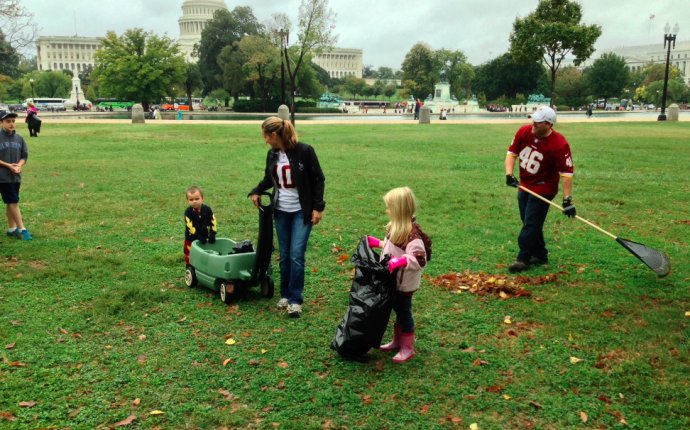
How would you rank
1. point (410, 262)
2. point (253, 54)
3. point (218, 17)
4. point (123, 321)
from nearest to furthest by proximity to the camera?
1. point (410, 262)
2. point (123, 321)
3. point (253, 54)
4. point (218, 17)

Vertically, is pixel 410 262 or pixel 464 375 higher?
pixel 410 262

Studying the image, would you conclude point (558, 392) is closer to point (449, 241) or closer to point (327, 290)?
point (327, 290)

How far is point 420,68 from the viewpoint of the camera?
91.0 meters

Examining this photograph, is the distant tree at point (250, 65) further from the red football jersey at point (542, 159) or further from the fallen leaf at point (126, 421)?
the fallen leaf at point (126, 421)

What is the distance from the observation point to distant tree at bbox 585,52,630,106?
8731 cm

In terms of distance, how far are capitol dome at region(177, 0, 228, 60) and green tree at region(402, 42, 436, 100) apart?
69.8 m

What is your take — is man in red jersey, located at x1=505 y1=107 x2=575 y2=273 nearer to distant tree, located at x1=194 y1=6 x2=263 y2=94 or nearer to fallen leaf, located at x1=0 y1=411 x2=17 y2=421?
fallen leaf, located at x1=0 y1=411 x2=17 y2=421

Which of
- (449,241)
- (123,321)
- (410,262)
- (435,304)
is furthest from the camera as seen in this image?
(449,241)

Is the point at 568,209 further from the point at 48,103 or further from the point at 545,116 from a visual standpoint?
the point at 48,103

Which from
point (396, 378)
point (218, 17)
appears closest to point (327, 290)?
point (396, 378)

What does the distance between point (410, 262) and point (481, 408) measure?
1.13 m

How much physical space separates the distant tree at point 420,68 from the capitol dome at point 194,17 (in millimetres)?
69828

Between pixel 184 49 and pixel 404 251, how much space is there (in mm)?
146212

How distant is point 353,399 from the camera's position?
4.04m
